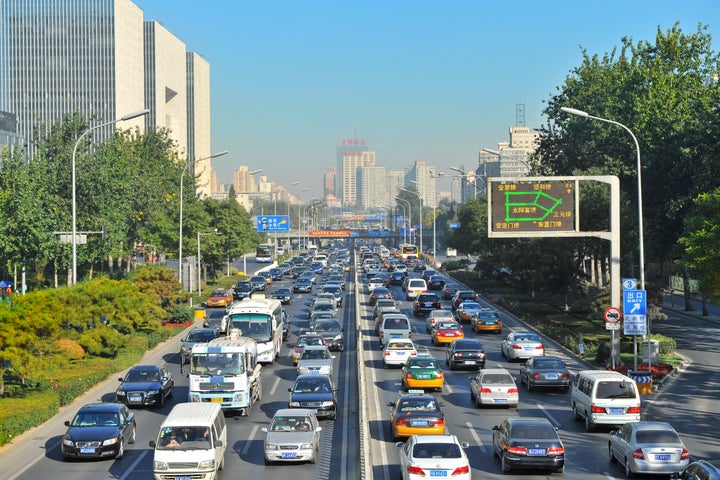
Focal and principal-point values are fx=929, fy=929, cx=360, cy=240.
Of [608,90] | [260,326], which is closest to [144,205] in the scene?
[608,90]

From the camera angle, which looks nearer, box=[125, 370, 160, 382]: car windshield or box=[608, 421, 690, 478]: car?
box=[608, 421, 690, 478]: car

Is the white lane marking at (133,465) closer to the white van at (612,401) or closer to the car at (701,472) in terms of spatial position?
the white van at (612,401)

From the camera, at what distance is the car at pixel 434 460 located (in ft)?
66.8

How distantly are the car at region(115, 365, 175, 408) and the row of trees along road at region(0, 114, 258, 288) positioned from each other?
21793 millimetres

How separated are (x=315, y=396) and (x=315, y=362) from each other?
626 cm

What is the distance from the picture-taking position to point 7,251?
52281 mm

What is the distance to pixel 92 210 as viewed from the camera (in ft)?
221

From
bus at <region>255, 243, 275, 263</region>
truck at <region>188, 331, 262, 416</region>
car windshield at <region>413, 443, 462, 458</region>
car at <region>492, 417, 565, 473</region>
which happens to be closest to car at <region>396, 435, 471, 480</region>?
car windshield at <region>413, 443, 462, 458</region>

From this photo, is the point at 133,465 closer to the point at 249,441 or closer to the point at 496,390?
the point at 249,441

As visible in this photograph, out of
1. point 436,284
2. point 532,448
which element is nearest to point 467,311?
point 436,284

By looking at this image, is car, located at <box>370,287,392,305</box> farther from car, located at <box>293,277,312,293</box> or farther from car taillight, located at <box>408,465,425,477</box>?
car taillight, located at <box>408,465,425,477</box>

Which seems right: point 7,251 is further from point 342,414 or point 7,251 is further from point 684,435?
point 684,435

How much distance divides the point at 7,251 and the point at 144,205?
117 feet

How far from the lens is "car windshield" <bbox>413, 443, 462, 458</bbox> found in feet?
68.2
